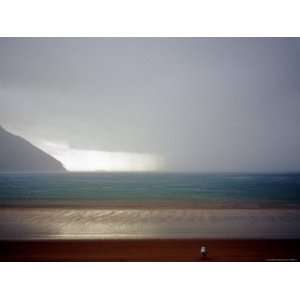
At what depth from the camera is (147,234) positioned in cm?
173

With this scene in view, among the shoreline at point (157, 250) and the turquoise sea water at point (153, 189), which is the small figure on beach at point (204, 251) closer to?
the shoreline at point (157, 250)

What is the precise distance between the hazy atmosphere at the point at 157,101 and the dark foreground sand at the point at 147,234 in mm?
237

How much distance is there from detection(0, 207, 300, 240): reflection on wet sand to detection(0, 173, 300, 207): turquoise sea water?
5 cm

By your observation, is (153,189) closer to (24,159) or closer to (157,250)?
(157,250)

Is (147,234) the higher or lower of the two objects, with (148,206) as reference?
lower

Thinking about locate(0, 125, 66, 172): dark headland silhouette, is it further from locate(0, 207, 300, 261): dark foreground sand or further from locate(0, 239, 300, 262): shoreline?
locate(0, 239, 300, 262): shoreline

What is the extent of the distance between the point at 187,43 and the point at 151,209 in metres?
0.90

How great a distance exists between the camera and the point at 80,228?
1.75m

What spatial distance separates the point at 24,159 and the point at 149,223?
0.72 meters

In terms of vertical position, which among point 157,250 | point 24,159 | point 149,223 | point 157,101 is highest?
point 157,101

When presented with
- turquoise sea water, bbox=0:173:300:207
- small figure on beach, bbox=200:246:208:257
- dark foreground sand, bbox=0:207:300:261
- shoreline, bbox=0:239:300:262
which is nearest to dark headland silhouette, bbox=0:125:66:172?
turquoise sea water, bbox=0:173:300:207

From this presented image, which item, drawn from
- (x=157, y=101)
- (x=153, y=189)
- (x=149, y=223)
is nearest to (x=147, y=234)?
(x=149, y=223)

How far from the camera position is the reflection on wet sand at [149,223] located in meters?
1.74
